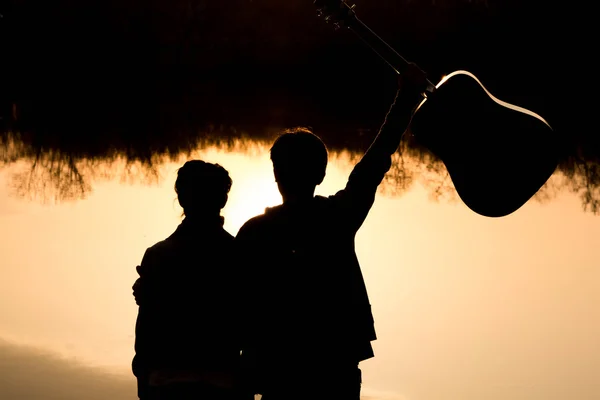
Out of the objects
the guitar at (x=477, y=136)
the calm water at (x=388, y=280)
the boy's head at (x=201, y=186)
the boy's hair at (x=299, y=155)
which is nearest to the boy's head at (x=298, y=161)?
the boy's hair at (x=299, y=155)

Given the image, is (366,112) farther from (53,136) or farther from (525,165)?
(525,165)

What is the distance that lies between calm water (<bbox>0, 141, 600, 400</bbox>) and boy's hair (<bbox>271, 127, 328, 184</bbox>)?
2.73m

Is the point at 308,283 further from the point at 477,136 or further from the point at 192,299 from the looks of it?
the point at 477,136

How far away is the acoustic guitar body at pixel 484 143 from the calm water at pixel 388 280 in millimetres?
2365

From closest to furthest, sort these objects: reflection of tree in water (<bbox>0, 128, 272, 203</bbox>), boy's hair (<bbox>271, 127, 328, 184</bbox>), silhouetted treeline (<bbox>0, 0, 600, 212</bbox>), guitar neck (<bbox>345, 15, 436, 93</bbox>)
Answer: boy's hair (<bbox>271, 127, 328, 184</bbox>)
guitar neck (<bbox>345, 15, 436, 93</bbox>)
reflection of tree in water (<bbox>0, 128, 272, 203</bbox>)
silhouetted treeline (<bbox>0, 0, 600, 212</bbox>)

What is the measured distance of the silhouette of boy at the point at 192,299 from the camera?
2520 mm

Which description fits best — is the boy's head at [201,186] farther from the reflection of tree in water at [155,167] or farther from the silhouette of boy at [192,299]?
the reflection of tree in water at [155,167]

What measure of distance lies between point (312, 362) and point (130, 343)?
3.40 m

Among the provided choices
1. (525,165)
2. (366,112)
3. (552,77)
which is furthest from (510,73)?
(525,165)

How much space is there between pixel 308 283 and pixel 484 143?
2.56ft

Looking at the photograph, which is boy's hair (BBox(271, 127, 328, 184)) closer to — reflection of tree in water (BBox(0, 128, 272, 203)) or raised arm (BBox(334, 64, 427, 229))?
raised arm (BBox(334, 64, 427, 229))

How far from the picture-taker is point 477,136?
9.28 ft

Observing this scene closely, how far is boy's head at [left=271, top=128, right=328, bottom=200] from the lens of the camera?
2.31 meters

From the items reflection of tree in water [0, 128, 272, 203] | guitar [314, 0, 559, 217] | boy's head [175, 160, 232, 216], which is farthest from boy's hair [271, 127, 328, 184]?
reflection of tree in water [0, 128, 272, 203]
